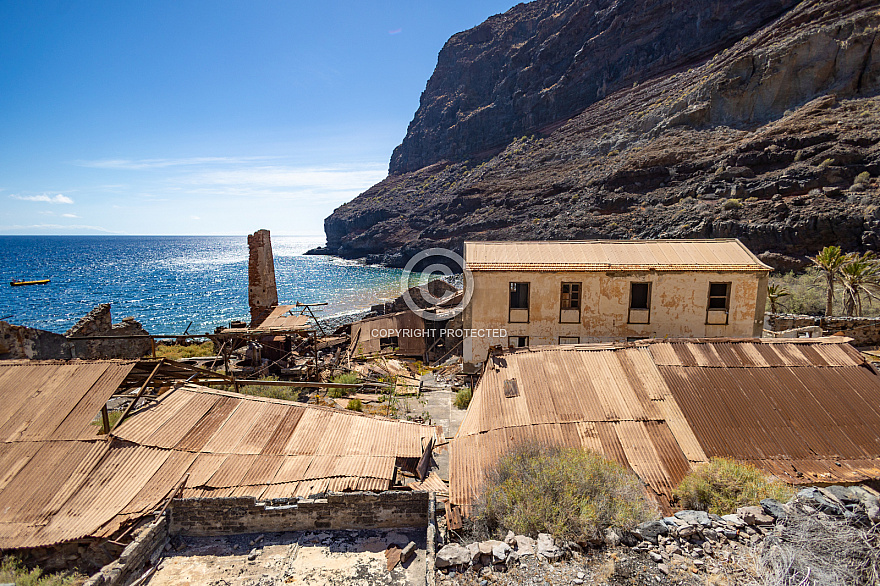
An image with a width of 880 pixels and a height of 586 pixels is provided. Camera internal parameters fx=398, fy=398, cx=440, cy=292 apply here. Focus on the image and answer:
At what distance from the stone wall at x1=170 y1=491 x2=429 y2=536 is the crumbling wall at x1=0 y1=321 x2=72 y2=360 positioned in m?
10.4

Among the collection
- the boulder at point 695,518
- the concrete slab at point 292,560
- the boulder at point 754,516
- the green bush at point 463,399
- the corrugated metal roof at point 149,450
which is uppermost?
the boulder at point 754,516

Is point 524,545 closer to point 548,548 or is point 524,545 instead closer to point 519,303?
point 548,548

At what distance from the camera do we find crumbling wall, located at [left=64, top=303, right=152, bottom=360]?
17.6 metres

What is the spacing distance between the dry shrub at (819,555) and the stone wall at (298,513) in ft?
15.4

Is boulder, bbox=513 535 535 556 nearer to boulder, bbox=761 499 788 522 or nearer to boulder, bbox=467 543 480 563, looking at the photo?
boulder, bbox=467 543 480 563

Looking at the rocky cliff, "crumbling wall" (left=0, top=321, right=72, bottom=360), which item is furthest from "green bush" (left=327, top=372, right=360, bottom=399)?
the rocky cliff

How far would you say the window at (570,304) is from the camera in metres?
15.7

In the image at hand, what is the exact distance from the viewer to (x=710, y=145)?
57.7 metres

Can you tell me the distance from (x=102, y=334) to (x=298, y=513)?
18646 millimetres

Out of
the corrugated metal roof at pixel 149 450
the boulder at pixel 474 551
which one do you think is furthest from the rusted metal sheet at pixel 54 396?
the boulder at pixel 474 551

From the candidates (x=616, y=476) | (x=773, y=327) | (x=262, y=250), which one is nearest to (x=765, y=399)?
(x=616, y=476)

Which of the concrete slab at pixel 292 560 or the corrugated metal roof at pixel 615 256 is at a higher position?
the corrugated metal roof at pixel 615 256

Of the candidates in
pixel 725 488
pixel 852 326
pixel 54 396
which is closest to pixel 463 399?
pixel 725 488

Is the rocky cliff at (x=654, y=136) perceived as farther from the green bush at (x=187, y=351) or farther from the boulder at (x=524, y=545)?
the green bush at (x=187, y=351)
